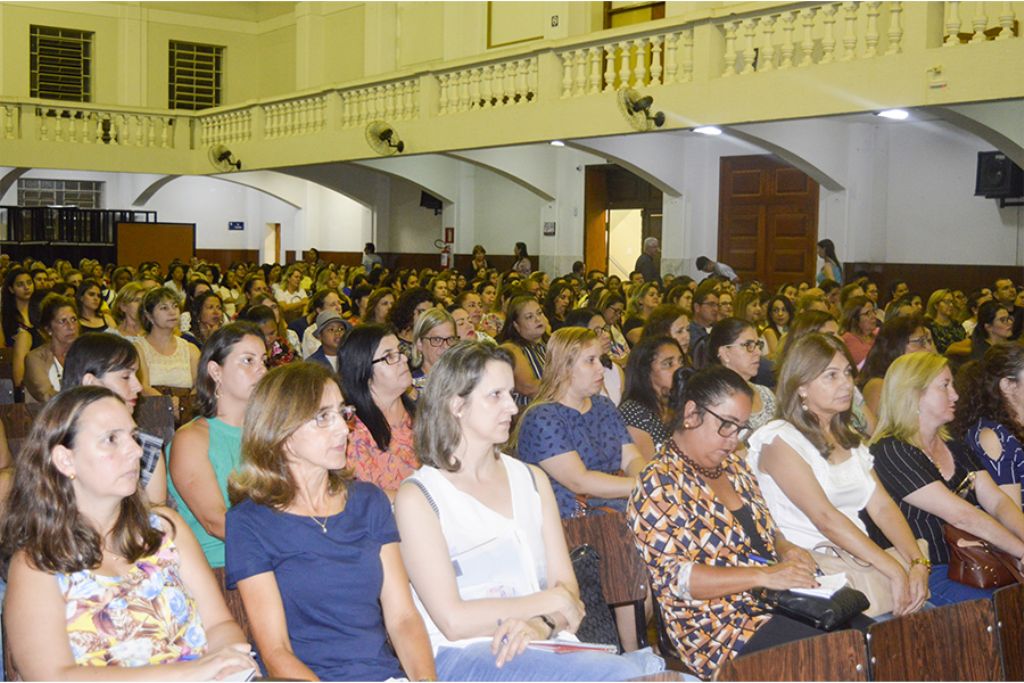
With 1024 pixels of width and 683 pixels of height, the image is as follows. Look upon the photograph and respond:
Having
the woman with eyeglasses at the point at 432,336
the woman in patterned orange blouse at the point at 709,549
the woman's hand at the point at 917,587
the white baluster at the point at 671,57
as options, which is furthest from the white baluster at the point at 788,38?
the woman in patterned orange blouse at the point at 709,549

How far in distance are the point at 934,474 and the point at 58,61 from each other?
65.5ft

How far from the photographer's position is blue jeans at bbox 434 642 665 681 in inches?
102

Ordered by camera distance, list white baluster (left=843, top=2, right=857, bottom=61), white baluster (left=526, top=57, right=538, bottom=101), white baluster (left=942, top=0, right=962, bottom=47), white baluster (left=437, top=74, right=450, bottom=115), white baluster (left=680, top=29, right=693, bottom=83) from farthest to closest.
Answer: white baluster (left=437, top=74, right=450, bottom=115) → white baluster (left=526, top=57, right=538, bottom=101) → white baluster (left=680, top=29, right=693, bottom=83) → white baluster (left=843, top=2, right=857, bottom=61) → white baluster (left=942, top=0, right=962, bottom=47)

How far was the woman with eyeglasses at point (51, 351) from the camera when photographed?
19.1 ft

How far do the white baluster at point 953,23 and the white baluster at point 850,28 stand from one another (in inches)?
29.9

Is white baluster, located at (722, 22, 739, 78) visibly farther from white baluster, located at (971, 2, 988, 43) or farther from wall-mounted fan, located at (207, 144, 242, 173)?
wall-mounted fan, located at (207, 144, 242, 173)

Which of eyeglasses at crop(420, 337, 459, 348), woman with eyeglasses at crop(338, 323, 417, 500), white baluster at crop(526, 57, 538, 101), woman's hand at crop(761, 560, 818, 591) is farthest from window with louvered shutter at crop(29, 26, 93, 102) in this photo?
woman's hand at crop(761, 560, 818, 591)

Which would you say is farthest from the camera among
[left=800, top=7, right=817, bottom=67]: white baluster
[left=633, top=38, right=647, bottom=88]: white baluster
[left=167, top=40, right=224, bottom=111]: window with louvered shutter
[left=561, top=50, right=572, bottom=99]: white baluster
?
[left=167, top=40, right=224, bottom=111]: window with louvered shutter

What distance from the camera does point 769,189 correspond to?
46.9 feet

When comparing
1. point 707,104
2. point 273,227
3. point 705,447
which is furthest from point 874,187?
point 273,227

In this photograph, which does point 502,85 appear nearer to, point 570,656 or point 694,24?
point 694,24

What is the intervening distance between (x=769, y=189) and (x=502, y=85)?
12.6 ft

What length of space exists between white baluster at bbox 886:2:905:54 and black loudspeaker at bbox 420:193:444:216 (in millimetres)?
11302

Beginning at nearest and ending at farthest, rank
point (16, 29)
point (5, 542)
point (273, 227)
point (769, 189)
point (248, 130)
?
point (5, 542) < point (769, 189) < point (248, 130) < point (16, 29) < point (273, 227)
